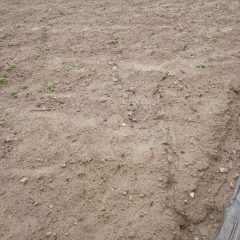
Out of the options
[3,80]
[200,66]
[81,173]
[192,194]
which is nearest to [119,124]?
[81,173]

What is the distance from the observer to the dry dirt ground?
2.52m

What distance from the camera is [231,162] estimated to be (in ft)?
9.54

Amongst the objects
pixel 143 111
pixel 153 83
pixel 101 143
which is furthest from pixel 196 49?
pixel 101 143

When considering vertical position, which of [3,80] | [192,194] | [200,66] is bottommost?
[192,194]

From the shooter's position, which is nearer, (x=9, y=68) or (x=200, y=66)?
(x=200, y=66)

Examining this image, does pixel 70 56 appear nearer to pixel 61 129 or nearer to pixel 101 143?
pixel 61 129

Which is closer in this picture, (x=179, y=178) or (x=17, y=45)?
(x=179, y=178)

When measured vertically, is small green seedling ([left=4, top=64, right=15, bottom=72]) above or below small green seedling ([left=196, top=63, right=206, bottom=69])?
above

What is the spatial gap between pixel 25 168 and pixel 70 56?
1.87 meters

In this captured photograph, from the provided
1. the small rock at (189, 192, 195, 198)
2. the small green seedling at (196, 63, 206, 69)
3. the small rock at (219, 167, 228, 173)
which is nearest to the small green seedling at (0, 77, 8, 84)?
the small green seedling at (196, 63, 206, 69)

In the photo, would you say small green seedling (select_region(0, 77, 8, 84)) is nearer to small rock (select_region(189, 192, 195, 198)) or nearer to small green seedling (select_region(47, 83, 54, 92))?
small green seedling (select_region(47, 83, 54, 92))

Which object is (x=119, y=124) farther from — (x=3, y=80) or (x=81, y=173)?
(x=3, y=80)

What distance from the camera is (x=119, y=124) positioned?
10.6ft

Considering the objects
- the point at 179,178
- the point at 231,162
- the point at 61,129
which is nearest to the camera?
the point at 179,178
